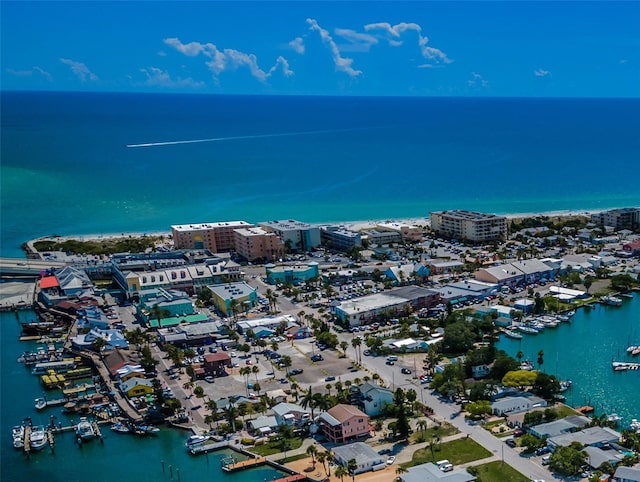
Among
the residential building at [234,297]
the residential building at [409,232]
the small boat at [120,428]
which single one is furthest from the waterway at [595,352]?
the residential building at [409,232]

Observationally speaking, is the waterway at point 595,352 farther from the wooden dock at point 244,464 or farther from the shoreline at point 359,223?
the shoreline at point 359,223

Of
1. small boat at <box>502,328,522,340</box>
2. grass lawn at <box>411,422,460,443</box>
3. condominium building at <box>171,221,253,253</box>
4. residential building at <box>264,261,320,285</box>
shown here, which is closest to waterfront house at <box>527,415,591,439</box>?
grass lawn at <box>411,422,460,443</box>

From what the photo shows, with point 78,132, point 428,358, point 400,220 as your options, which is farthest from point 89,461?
point 78,132

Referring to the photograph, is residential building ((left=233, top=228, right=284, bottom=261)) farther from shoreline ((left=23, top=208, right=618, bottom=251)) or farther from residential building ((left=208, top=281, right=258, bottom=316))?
shoreline ((left=23, top=208, right=618, bottom=251))

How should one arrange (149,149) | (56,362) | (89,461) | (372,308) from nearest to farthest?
(89,461) → (56,362) → (372,308) → (149,149)

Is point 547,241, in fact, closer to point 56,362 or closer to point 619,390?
point 619,390

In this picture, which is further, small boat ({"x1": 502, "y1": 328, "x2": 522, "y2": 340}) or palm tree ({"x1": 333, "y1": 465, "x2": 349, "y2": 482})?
small boat ({"x1": 502, "y1": 328, "x2": 522, "y2": 340})
